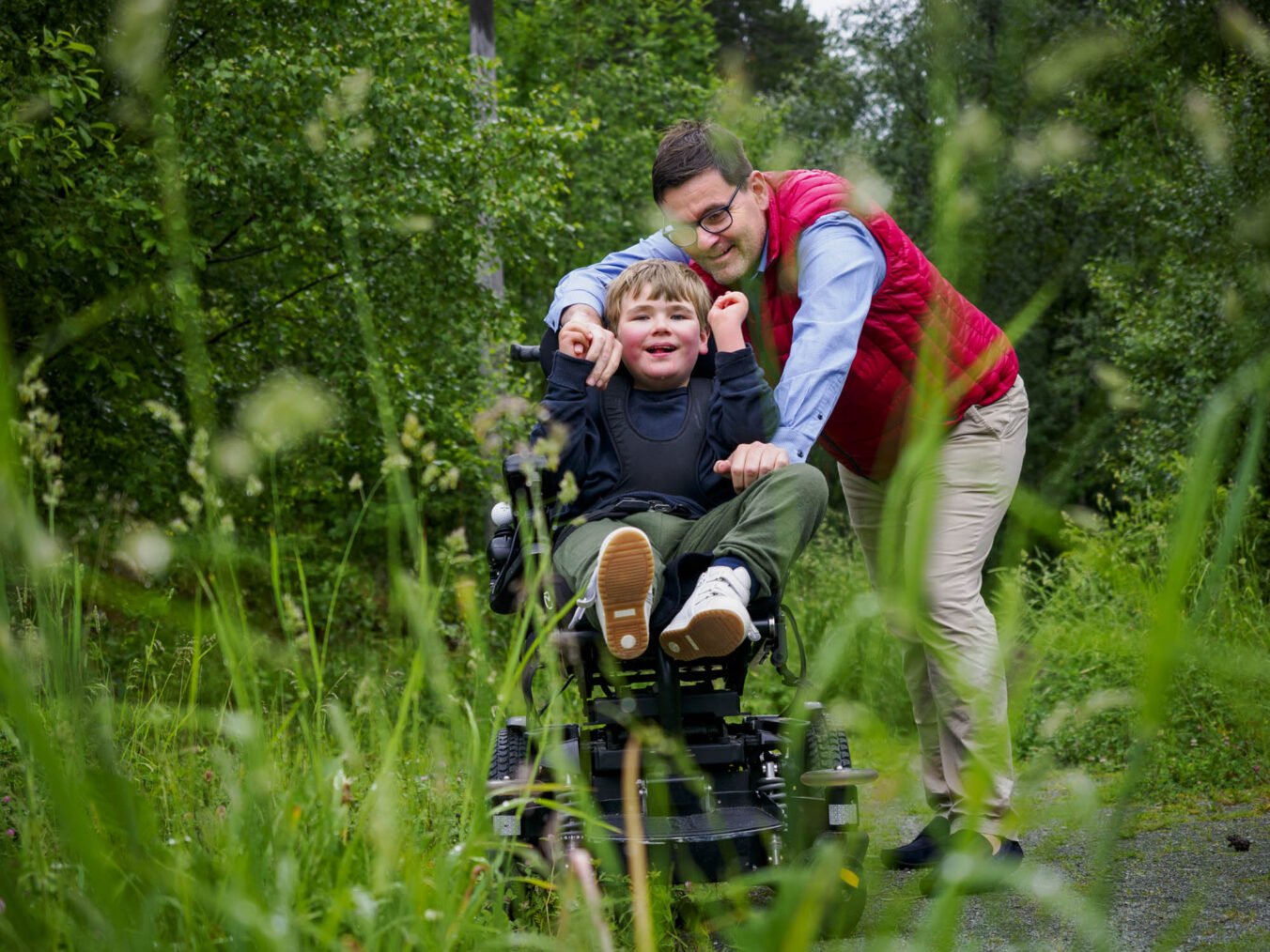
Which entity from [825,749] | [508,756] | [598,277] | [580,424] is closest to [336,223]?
[598,277]

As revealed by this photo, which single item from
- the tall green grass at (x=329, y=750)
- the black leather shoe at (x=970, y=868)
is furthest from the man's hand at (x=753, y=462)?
the black leather shoe at (x=970, y=868)

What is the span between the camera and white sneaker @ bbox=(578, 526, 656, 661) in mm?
2213

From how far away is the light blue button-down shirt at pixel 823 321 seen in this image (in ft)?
8.39

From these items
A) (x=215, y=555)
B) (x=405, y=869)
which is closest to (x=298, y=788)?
(x=405, y=869)

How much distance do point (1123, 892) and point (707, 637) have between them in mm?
1307

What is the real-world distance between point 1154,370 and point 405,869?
302 inches

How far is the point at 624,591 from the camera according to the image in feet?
7.41

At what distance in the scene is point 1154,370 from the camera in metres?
7.73

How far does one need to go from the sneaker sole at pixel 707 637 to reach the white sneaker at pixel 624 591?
0.07m

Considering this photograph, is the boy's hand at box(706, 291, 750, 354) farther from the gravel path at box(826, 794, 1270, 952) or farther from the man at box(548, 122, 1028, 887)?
the gravel path at box(826, 794, 1270, 952)

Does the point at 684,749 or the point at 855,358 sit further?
the point at 855,358

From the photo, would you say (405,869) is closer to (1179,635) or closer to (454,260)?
(1179,635)

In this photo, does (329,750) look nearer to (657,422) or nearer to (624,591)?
(624,591)

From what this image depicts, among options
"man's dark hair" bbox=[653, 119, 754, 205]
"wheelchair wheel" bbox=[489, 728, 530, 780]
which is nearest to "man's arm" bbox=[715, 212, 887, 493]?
"man's dark hair" bbox=[653, 119, 754, 205]
